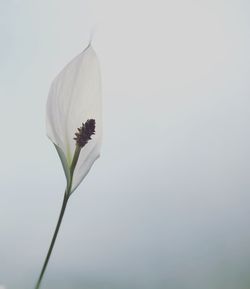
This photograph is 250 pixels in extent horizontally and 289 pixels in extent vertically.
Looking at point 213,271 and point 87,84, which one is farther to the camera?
point 213,271

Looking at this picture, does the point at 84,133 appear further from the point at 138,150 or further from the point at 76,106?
the point at 138,150

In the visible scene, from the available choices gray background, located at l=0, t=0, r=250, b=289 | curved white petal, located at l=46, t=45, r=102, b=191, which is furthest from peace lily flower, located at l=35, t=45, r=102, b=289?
gray background, located at l=0, t=0, r=250, b=289

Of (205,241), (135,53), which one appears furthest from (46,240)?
(135,53)

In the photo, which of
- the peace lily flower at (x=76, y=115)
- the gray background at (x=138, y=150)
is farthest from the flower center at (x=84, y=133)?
the gray background at (x=138, y=150)

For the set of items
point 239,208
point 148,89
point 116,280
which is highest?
point 148,89

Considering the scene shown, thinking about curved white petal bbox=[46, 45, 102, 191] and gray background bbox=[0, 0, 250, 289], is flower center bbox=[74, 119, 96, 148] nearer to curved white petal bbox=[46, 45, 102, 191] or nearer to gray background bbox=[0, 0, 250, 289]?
curved white petal bbox=[46, 45, 102, 191]

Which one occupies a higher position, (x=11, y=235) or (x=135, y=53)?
(x=135, y=53)

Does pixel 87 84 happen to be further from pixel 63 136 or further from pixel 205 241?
pixel 205 241
